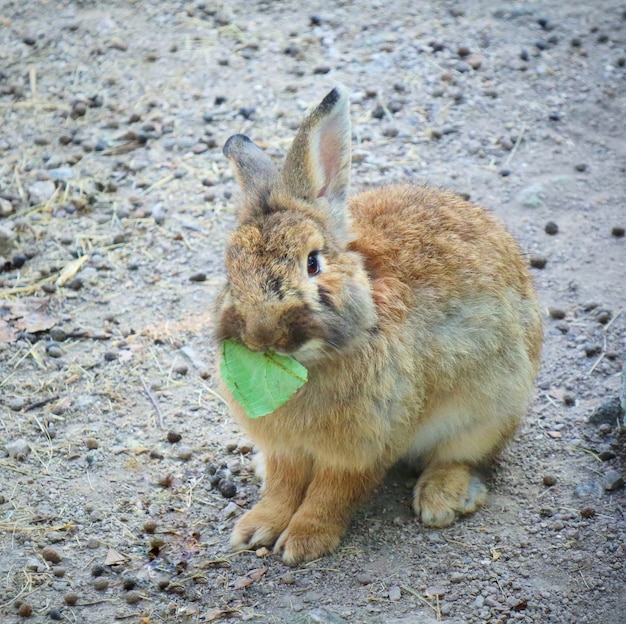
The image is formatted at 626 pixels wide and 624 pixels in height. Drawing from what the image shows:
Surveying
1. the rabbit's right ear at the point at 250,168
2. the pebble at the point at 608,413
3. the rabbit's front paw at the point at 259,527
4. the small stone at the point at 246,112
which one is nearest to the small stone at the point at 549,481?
the pebble at the point at 608,413

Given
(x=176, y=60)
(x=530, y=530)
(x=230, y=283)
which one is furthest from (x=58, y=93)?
(x=530, y=530)

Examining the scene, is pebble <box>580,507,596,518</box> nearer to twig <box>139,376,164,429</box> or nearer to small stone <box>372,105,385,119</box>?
twig <box>139,376,164,429</box>

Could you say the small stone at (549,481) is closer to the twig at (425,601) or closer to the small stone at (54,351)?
the twig at (425,601)

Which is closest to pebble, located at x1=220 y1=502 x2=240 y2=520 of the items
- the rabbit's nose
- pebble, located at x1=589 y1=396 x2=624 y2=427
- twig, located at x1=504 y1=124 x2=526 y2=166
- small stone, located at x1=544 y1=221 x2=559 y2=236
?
the rabbit's nose

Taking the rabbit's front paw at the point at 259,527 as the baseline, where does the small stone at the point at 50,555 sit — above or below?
above

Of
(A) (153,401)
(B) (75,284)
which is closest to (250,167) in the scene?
(A) (153,401)

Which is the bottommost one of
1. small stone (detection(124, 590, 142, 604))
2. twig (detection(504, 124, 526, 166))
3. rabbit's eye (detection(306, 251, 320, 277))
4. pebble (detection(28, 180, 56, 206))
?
small stone (detection(124, 590, 142, 604))

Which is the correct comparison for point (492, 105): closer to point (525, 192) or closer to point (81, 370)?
point (525, 192)

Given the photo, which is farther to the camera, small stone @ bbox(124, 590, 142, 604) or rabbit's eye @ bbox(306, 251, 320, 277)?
small stone @ bbox(124, 590, 142, 604)
